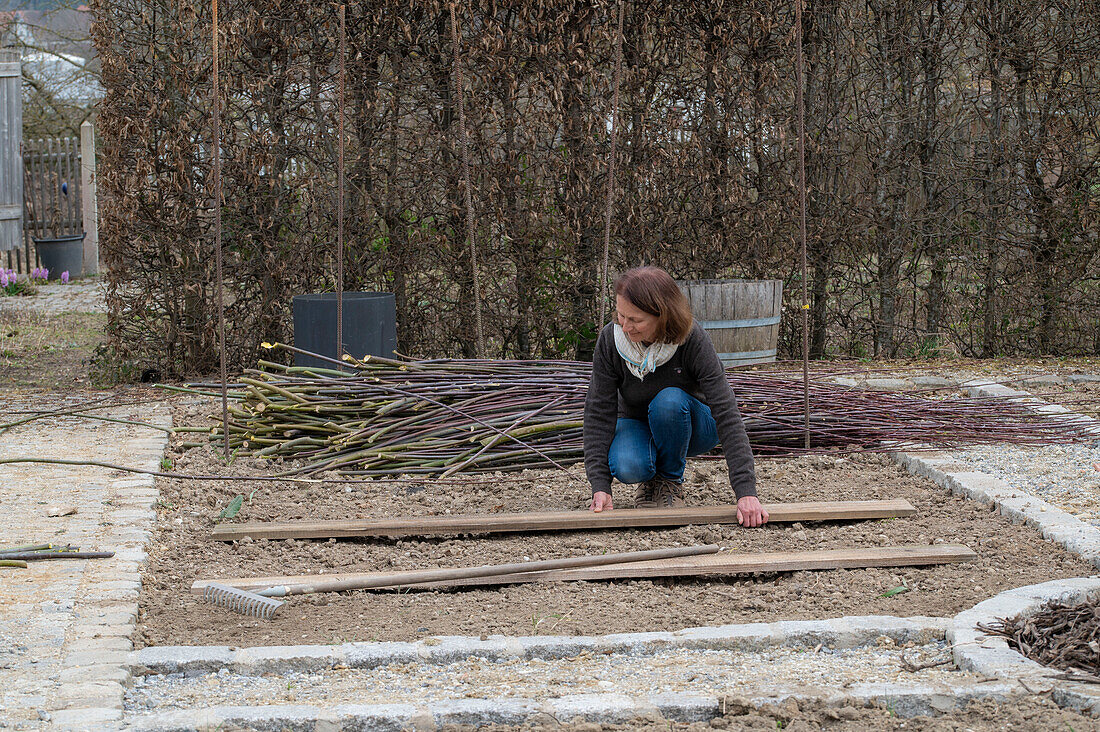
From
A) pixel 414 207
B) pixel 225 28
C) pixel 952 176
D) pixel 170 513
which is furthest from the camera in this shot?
pixel 952 176

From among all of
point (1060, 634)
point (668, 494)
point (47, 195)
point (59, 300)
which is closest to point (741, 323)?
point (668, 494)

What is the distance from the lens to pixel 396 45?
277 inches

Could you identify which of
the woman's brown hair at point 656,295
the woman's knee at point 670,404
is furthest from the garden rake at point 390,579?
the woman's brown hair at point 656,295

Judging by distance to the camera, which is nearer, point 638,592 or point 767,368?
point 638,592

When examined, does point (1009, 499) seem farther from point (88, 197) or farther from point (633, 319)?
point (88, 197)

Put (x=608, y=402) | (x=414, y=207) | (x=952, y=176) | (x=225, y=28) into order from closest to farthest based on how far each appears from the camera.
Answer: (x=608, y=402), (x=225, y=28), (x=414, y=207), (x=952, y=176)

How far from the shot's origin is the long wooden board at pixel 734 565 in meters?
3.51

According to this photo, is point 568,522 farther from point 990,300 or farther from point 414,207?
point 990,300

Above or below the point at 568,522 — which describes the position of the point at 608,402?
above

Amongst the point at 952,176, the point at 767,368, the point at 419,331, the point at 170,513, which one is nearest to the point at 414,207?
the point at 419,331

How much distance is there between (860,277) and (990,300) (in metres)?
1.03

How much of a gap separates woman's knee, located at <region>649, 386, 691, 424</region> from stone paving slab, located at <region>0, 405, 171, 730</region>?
1.97 metres

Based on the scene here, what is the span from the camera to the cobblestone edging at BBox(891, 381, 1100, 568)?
12.2 ft

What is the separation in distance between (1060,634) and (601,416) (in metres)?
1.79
